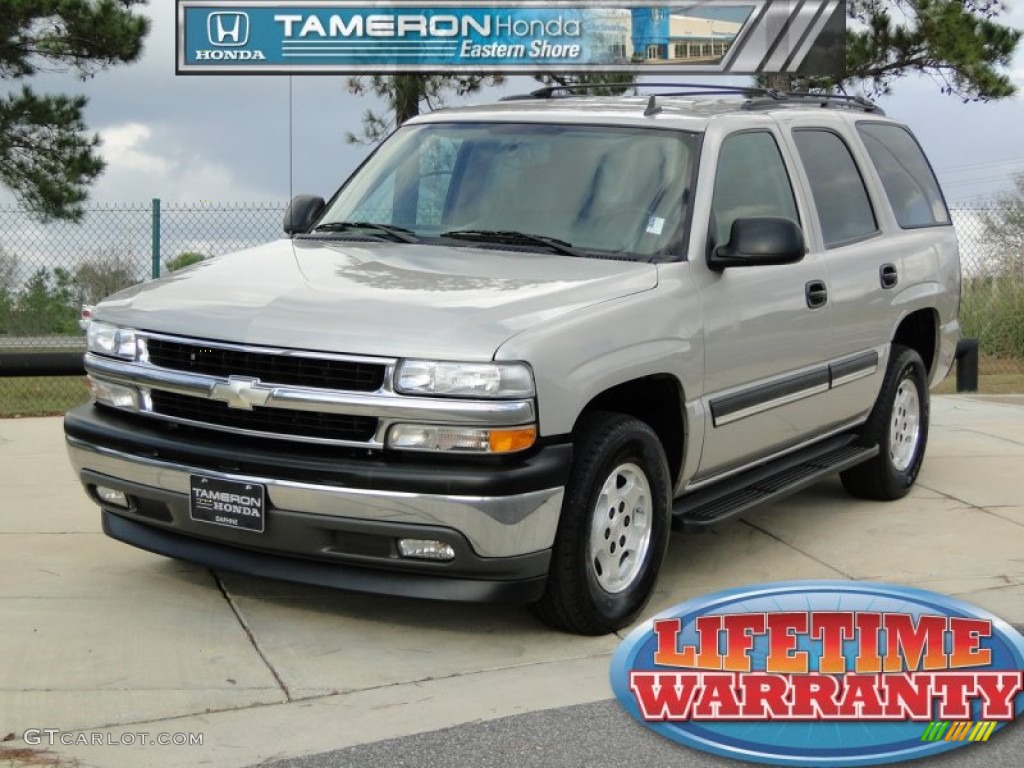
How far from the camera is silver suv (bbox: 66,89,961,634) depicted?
500cm

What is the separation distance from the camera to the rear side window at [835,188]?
7133 mm

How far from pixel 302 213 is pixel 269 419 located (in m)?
2.05

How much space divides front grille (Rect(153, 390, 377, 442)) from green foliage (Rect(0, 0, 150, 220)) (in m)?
15.0

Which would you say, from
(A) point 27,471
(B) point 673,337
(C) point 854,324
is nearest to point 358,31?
(A) point 27,471

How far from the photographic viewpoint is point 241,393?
5.16 m

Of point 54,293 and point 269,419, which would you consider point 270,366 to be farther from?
point 54,293

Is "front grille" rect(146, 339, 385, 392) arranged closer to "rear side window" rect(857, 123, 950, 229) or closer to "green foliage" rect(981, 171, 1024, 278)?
"rear side window" rect(857, 123, 950, 229)

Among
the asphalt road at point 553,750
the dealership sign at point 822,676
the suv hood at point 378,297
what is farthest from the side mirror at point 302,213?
the asphalt road at point 553,750

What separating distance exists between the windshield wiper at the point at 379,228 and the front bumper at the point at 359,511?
1.37m

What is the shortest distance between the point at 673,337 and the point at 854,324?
1.82 metres

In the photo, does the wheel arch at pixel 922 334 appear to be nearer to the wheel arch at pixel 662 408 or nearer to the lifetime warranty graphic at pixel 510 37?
the wheel arch at pixel 662 408

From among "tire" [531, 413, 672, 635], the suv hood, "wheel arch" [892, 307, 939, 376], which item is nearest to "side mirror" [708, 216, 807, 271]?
the suv hood

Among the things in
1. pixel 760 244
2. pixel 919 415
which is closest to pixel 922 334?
Answer: pixel 919 415

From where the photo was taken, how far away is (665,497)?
5730 millimetres
